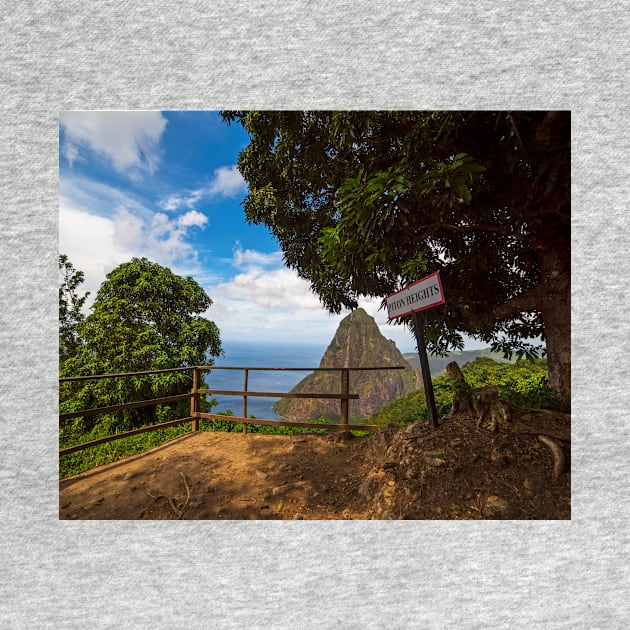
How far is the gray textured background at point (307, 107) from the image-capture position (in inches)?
45.4

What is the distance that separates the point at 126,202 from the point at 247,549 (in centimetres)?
165

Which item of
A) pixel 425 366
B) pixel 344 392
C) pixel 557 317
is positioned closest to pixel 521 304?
pixel 557 317

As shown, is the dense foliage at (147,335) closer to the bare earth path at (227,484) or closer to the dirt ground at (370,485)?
the bare earth path at (227,484)

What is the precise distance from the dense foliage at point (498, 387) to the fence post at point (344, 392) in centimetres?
49

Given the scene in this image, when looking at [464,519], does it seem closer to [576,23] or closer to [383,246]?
[383,246]


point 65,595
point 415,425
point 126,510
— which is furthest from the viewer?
point 415,425

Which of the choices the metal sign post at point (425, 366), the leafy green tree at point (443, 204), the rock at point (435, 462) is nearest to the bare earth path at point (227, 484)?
the rock at point (435, 462)

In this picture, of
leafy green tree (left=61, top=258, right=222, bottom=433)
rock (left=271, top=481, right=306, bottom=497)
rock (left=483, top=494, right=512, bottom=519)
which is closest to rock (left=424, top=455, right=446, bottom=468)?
rock (left=483, top=494, right=512, bottom=519)

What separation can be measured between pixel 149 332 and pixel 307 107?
10.8ft

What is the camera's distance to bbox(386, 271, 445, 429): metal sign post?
129 centimetres

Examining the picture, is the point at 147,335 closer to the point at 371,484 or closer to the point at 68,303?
the point at 68,303

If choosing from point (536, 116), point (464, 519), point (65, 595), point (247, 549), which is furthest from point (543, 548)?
point (65, 595)

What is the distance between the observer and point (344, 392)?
249cm

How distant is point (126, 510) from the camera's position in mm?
1397
